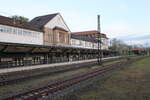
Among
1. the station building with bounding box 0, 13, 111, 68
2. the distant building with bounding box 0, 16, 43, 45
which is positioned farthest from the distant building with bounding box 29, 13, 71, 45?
the distant building with bounding box 0, 16, 43, 45

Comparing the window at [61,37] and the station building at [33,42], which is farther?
the window at [61,37]

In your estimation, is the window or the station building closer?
the station building

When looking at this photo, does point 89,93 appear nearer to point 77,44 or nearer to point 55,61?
point 55,61

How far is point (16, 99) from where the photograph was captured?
718 cm

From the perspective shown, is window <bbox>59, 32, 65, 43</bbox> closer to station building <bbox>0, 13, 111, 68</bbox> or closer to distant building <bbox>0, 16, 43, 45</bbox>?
station building <bbox>0, 13, 111, 68</bbox>

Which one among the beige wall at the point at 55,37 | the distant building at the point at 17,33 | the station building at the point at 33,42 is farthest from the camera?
the beige wall at the point at 55,37

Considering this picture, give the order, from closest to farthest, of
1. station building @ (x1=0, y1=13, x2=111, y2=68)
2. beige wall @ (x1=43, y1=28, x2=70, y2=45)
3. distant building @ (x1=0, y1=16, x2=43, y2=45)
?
station building @ (x1=0, y1=13, x2=111, y2=68) < distant building @ (x1=0, y1=16, x2=43, y2=45) < beige wall @ (x1=43, y1=28, x2=70, y2=45)

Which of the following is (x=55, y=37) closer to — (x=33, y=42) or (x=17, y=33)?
(x=33, y=42)

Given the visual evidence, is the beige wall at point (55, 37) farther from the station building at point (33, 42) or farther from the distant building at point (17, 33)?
the distant building at point (17, 33)

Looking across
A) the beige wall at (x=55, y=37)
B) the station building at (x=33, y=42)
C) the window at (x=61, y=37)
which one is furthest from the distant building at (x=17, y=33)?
the window at (x=61, y=37)

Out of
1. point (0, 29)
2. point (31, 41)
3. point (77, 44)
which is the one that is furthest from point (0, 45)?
point (77, 44)

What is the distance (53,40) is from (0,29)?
1391 cm

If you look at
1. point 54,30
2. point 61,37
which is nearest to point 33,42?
point 54,30

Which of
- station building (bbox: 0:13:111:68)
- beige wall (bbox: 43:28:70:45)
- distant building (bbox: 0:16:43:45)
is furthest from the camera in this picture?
beige wall (bbox: 43:28:70:45)
